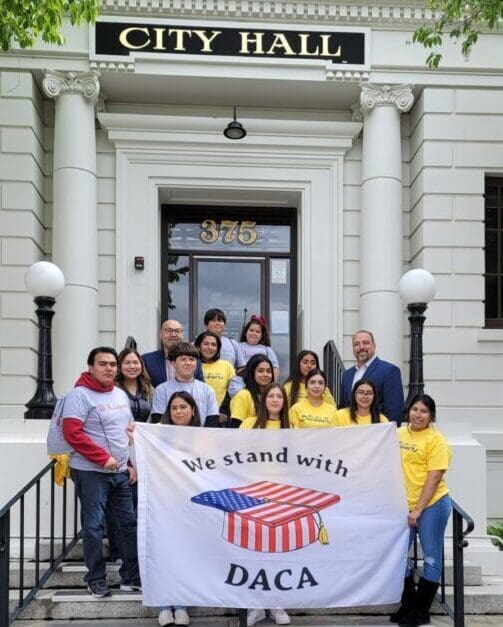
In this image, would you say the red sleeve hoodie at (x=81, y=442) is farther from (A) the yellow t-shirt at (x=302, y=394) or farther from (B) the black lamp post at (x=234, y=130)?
(B) the black lamp post at (x=234, y=130)

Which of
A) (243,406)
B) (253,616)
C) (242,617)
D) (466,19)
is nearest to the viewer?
(242,617)

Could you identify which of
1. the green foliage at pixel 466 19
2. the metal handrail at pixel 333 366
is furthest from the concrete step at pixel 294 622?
the green foliage at pixel 466 19

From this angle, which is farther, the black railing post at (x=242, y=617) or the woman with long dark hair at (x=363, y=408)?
the woman with long dark hair at (x=363, y=408)

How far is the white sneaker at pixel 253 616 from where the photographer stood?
20.1ft

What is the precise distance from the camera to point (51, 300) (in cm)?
804

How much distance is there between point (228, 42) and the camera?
10891 millimetres

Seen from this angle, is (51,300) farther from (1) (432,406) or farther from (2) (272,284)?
(2) (272,284)

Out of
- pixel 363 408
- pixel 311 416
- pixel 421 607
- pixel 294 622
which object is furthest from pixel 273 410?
pixel 421 607

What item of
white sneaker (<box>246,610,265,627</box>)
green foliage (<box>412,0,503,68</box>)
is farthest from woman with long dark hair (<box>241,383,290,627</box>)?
green foliage (<box>412,0,503,68</box>)

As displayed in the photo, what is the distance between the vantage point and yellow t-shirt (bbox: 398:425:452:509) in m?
6.39

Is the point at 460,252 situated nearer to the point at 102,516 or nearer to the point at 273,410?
the point at 273,410

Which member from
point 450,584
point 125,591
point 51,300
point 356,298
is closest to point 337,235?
point 356,298

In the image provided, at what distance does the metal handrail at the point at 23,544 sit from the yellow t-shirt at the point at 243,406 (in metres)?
1.51

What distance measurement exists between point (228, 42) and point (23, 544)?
6902 mm
